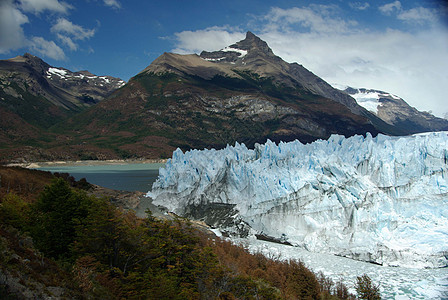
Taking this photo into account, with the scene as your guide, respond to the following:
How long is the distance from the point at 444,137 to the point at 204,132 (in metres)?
165

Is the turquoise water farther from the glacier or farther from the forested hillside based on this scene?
the forested hillside

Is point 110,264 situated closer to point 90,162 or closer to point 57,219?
point 57,219

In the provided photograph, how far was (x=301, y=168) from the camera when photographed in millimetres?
28266

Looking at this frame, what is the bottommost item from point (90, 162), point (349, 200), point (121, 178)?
point (121, 178)

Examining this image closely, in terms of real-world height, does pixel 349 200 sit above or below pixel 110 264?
above

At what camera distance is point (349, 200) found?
24.2 meters

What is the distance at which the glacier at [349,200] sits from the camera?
2141 cm

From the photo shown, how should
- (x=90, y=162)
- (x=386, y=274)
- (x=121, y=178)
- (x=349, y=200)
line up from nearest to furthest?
(x=386, y=274) < (x=349, y=200) < (x=121, y=178) < (x=90, y=162)

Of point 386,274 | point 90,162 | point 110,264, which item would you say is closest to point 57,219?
point 110,264

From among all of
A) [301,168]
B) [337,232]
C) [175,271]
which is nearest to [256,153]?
[301,168]

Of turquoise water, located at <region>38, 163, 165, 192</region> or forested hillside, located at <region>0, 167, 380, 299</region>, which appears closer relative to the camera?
forested hillside, located at <region>0, 167, 380, 299</region>

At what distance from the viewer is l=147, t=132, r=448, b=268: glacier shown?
21.4 meters

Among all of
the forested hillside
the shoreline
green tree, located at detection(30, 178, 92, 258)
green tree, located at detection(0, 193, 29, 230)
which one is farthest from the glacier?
the shoreline

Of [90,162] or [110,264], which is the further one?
[90,162]
